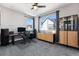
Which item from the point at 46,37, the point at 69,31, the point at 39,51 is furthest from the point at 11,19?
the point at 69,31

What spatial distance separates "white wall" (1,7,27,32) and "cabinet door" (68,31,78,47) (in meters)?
4.17

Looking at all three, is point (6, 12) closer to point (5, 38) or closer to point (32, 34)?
point (5, 38)

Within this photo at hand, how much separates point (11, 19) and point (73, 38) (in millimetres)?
4498

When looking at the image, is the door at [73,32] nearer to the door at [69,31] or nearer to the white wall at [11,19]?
the door at [69,31]

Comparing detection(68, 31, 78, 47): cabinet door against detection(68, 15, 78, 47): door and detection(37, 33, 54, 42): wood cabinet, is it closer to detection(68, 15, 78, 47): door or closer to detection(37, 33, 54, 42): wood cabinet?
detection(68, 15, 78, 47): door

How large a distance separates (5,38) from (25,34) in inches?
61.5

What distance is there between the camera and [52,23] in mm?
7586

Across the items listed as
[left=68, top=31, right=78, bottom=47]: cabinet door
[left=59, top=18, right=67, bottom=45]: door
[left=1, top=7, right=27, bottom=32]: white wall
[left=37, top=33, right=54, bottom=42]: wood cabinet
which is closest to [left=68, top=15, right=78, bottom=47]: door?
[left=68, top=31, right=78, bottom=47]: cabinet door

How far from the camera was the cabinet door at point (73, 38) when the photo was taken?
5.12 m

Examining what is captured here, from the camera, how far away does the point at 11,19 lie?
735 centimetres

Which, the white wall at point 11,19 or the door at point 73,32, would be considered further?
the white wall at point 11,19

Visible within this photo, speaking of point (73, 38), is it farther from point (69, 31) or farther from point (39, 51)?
point (39, 51)

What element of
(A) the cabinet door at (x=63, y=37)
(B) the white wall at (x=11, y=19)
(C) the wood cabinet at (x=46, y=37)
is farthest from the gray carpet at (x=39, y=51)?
(B) the white wall at (x=11, y=19)

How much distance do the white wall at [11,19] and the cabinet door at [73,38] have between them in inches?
164
